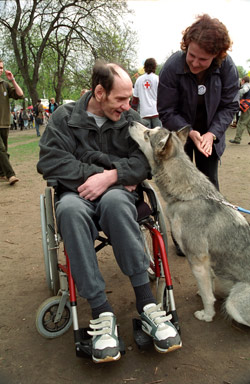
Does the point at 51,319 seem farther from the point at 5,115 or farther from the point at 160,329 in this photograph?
the point at 5,115

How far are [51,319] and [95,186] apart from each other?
1100 millimetres

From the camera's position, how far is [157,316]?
81.9 inches

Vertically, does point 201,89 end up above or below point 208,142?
above

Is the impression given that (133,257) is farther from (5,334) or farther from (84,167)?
(5,334)

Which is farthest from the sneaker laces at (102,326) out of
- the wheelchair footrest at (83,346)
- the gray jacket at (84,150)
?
the gray jacket at (84,150)

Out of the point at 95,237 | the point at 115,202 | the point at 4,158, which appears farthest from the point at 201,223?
the point at 4,158

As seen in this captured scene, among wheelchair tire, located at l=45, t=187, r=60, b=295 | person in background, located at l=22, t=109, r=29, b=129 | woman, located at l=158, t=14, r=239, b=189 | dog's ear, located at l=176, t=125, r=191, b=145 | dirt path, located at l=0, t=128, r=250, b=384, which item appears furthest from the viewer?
person in background, located at l=22, t=109, r=29, b=129

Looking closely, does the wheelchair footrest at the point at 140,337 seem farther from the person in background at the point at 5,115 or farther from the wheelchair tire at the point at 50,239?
the person in background at the point at 5,115

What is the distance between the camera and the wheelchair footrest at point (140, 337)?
211 cm

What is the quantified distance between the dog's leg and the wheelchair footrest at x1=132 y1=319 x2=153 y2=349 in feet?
2.01

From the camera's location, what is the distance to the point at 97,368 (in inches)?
82.7

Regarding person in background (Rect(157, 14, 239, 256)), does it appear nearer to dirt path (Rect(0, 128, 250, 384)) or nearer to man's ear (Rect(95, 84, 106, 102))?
man's ear (Rect(95, 84, 106, 102))

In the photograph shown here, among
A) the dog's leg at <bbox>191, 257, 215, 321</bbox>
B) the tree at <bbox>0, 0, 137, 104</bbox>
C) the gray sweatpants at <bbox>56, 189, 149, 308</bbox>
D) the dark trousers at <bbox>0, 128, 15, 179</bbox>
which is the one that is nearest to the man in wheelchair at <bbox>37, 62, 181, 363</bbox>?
the gray sweatpants at <bbox>56, 189, 149, 308</bbox>

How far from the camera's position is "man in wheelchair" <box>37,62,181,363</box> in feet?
6.74
